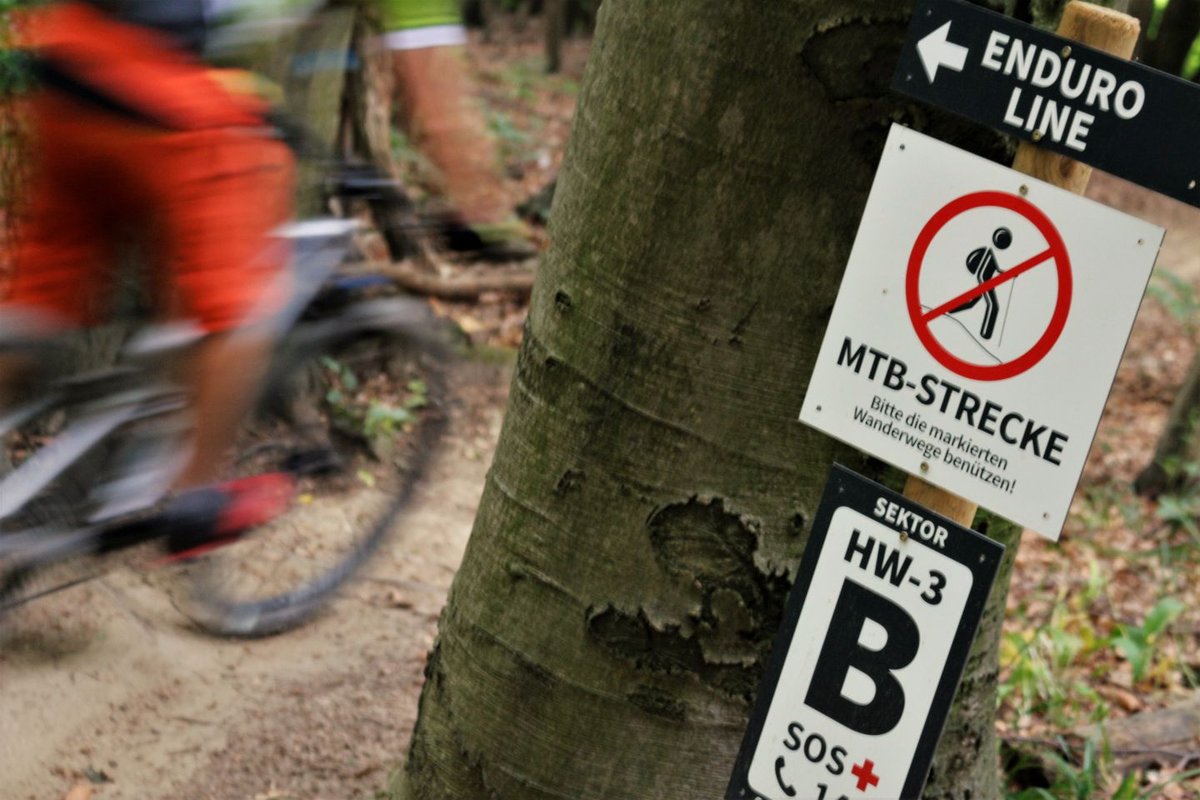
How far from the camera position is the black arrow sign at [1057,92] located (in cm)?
176

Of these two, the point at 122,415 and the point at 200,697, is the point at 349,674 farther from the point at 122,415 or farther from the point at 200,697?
the point at 122,415

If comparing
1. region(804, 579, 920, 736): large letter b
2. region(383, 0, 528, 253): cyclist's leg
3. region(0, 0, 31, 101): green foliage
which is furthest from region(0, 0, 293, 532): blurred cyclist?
region(804, 579, 920, 736): large letter b

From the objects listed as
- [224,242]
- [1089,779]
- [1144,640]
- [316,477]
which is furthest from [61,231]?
[1144,640]

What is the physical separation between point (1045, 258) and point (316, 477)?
139 inches

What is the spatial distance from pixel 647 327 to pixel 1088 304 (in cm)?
78

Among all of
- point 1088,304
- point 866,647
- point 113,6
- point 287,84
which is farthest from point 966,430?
point 287,84

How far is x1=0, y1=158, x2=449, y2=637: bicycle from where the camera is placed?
12.7 ft

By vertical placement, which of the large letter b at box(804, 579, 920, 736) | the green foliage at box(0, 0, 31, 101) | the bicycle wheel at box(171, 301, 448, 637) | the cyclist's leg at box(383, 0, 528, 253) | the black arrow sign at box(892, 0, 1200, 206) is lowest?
the bicycle wheel at box(171, 301, 448, 637)

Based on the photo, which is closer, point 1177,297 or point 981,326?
point 981,326

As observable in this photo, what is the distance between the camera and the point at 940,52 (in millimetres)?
1924

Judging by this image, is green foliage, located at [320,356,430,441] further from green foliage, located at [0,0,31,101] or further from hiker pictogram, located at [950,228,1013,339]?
hiker pictogram, located at [950,228,1013,339]

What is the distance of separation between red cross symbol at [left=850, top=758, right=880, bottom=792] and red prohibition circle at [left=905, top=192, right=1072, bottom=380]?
65cm

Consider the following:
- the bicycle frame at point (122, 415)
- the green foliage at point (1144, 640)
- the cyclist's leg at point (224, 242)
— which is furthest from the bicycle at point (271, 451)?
the green foliage at point (1144, 640)

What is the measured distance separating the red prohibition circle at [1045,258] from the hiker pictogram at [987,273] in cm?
5
